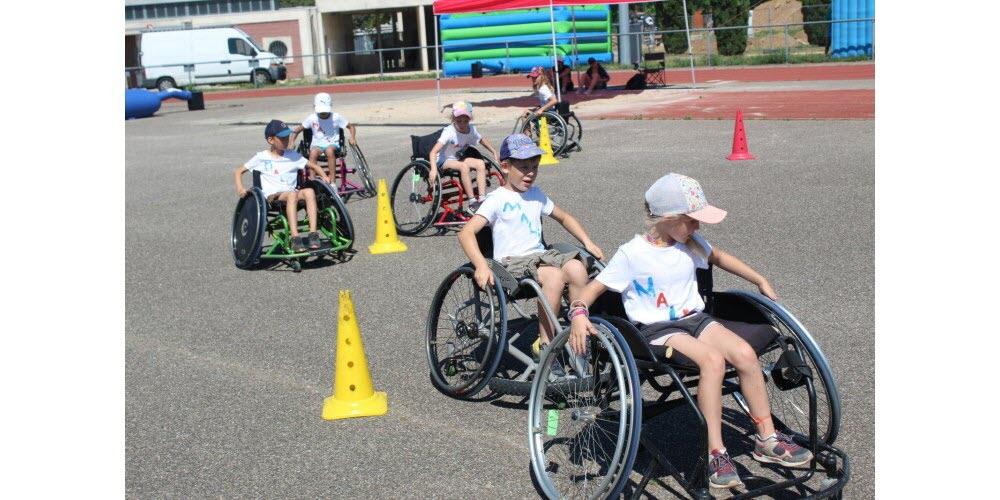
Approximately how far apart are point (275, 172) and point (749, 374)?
5.99 metres

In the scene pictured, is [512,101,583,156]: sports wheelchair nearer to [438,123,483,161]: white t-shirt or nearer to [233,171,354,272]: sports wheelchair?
[438,123,483,161]: white t-shirt

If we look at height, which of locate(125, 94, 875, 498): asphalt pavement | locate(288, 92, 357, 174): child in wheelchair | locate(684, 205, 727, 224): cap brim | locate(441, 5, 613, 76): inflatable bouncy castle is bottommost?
locate(125, 94, 875, 498): asphalt pavement

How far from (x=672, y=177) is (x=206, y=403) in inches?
115

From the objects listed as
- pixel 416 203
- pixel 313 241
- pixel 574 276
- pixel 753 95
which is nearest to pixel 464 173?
pixel 416 203

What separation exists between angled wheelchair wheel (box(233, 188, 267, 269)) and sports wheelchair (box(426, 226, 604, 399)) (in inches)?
124

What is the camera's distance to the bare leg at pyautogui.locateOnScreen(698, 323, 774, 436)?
12.9 ft

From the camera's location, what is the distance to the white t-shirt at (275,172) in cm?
891

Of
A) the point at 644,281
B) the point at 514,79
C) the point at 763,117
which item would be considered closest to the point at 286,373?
the point at 644,281

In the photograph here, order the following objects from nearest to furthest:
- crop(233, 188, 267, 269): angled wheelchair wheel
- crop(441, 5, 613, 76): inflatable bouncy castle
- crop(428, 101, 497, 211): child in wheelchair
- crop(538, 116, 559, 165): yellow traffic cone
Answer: crop(233, 188, 267, 269): angled wheelchair wheel → crop(428, 101, 497, 211): child in wheelchair → crop(538, 116, 559, 165): yellow traffic cone → crop(441, 5, 613, 76): inflatable bouncy castle

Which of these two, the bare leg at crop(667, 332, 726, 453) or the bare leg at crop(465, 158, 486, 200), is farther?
the bare leg at crop(465, 158, 486, 200)

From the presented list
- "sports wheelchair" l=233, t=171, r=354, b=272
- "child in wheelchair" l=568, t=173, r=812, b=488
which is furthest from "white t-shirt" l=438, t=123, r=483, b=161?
"child in wheelchair" l=568, t=173, r=812, b=488

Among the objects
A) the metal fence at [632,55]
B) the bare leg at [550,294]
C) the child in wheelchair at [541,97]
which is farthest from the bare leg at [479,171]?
the metal fence at [632,55]

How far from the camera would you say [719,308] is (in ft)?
14.8

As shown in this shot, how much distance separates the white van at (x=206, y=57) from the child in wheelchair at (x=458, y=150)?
3427cm
